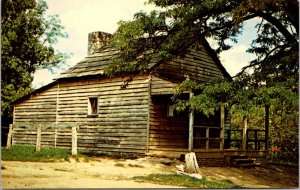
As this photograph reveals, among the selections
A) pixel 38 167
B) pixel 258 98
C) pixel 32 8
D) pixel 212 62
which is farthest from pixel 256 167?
pixel 32 8

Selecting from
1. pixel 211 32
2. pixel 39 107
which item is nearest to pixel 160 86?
pixel 211 32

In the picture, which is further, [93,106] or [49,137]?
[49,137]

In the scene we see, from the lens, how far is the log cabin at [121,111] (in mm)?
17266

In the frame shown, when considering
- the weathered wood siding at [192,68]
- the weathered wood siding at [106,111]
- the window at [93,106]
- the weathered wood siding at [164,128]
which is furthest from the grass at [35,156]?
the weathered wood siding at [192,68]

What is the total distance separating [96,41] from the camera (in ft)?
72.6

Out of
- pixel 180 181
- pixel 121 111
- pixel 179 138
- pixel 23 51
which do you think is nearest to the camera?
pixel 180 181

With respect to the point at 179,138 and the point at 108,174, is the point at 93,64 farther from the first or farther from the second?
the point at 108,174

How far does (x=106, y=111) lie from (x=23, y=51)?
935cm

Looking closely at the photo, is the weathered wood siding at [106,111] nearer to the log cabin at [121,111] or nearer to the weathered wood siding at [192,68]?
the log cabin at [121,111]

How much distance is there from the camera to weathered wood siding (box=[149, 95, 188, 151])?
17.4 meters

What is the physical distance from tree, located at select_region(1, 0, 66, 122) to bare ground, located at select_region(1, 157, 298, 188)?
9829mm

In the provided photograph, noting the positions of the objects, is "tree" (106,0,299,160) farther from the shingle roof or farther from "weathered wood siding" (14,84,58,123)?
"weathered wood siding" (14,84,58,123)

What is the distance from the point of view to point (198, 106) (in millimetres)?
12273

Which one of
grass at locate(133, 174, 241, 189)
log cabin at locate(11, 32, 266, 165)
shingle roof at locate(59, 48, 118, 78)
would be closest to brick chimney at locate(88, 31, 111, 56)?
log cabin at locate(11, 32, 266, 165)
